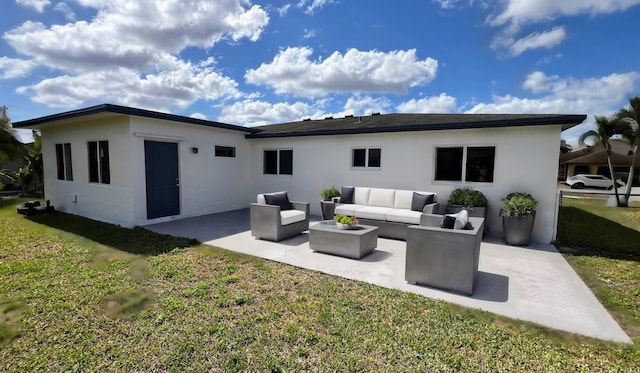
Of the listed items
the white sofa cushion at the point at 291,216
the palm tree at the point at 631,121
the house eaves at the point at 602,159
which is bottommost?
the white sofa cushion at the point at 291,216

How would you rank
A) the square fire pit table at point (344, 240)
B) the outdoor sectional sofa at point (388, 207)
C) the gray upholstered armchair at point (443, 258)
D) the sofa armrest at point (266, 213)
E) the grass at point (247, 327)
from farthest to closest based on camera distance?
the outdoor sectional sofa at point (388, 207)
the sofa armrest at point (266, 213)
the square fire pit table at point (344, 240)
the gray upholstered armchair at point (443, 258)
the grass at point (247, 327)

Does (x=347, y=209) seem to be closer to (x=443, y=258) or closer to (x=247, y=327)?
(x=443, y=258)

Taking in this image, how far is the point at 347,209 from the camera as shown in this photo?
7.39 metres

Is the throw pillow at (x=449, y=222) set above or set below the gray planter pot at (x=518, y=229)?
above

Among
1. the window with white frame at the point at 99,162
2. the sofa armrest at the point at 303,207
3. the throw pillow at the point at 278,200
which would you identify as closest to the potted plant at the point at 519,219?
the sofa armrest at the point at 303,207

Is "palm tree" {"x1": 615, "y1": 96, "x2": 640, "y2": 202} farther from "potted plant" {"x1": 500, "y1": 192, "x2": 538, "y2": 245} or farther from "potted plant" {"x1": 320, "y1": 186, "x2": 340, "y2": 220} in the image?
"potted plant" {"x1": 320, "y1": 186, "x2": 340, "y2": 220}

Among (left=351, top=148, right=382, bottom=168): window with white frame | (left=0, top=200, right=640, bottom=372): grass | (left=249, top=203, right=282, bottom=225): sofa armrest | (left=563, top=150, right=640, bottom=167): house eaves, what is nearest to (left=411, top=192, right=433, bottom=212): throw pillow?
(left=351, top=148, right=382, bottom=168): window with white frame

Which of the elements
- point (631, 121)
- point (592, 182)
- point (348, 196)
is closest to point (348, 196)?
point (348, 196)

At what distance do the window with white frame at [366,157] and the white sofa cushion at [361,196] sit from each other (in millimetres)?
1104

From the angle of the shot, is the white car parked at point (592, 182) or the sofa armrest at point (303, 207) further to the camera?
the white car parked at point (592, 182)

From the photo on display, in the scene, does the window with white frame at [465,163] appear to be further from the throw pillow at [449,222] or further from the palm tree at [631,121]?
the palm tree at [631,121]

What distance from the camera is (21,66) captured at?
11266 millimetres

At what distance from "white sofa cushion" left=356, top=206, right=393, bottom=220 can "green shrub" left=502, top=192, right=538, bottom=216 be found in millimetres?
2580

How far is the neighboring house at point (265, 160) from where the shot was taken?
6.80 metres
